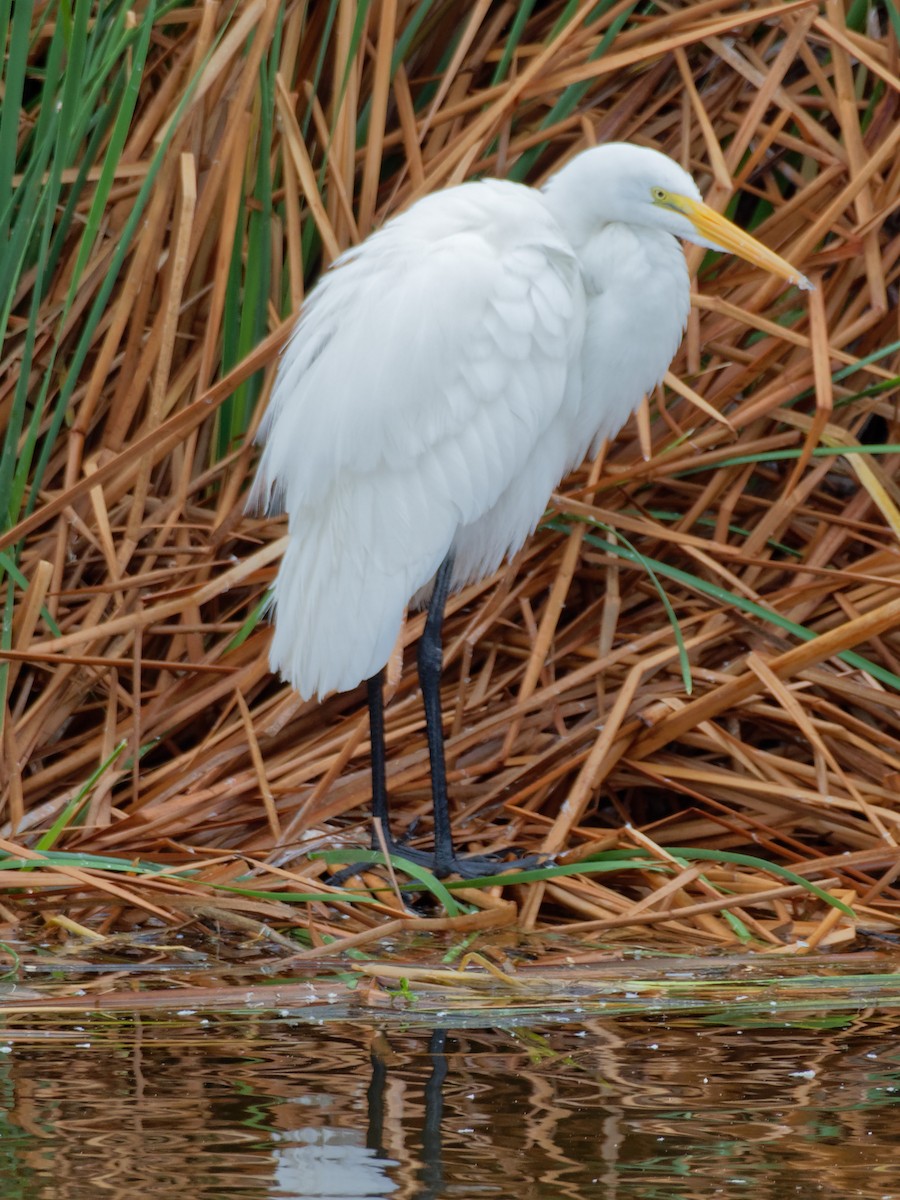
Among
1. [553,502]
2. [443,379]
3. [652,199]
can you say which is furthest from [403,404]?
[652,199]

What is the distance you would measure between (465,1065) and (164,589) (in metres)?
1.66

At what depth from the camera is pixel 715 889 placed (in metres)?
2.50

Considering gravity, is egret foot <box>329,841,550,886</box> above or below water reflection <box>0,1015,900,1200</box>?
below

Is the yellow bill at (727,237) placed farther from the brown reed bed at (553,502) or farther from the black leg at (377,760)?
the black leg at (377,760)

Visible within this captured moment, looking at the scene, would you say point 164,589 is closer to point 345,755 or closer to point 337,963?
point 345,755

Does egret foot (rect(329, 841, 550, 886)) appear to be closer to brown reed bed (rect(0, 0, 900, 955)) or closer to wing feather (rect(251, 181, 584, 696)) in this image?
brown reed bed (rect(0, 0, 900, 955))

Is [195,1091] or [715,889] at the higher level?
[195,1091]

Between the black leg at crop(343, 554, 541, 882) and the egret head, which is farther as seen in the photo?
the egret head

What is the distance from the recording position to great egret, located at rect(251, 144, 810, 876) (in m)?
2.73

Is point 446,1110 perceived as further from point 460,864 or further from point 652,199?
point 652,199

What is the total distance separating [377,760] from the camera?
2.71 m

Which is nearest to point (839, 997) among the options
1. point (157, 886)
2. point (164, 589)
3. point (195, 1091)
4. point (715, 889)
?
point (715, 889)

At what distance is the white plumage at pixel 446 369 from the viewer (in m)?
2.74

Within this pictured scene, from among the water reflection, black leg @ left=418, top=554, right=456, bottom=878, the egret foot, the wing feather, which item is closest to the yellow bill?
the wing feather
